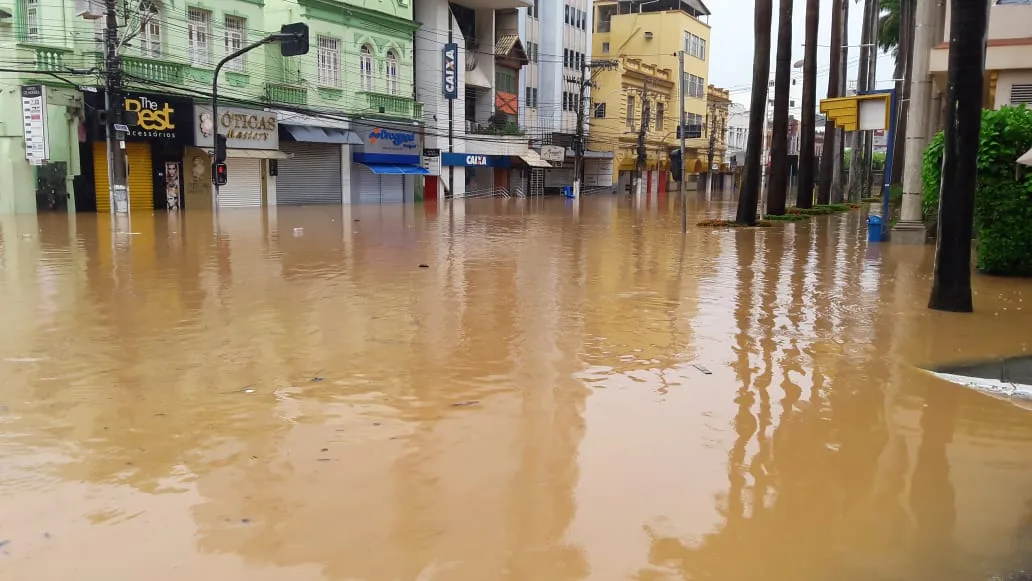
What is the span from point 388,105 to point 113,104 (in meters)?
18.3

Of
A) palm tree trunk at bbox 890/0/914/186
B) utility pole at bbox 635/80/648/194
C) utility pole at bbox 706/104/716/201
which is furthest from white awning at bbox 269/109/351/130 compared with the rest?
utility pole at bbox 706/104/716/201

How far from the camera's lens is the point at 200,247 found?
18.2m

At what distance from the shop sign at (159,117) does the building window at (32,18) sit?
3.38 metres

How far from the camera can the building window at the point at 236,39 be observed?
1366 inches

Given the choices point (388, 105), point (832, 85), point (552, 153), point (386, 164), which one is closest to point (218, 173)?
point (388, 105)

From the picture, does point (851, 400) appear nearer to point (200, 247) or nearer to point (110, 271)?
point (110, 271)

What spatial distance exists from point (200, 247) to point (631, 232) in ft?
40.9

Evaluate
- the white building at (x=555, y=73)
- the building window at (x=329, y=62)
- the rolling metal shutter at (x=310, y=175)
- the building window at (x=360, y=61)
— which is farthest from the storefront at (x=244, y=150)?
the white building at (x=555, y=73)

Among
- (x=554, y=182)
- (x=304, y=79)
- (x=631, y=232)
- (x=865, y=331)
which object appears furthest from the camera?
(x=554, y=182)

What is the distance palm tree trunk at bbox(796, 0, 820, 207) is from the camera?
31688mm

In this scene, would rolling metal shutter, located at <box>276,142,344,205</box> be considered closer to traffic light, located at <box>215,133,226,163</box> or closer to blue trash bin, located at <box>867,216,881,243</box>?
traffic light, located at <box>215,133,226,163</box>

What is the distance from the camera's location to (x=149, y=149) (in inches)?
1283

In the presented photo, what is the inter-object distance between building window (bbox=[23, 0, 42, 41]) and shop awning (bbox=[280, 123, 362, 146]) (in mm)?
11245

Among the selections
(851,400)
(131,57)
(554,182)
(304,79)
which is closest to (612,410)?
(851,400)
